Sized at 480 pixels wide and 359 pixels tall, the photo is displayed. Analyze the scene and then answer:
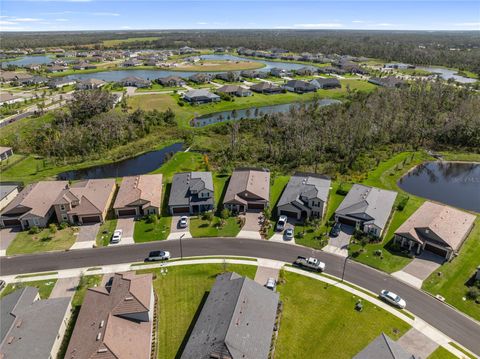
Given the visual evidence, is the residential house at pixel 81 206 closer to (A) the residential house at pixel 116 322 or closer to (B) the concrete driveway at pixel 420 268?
(A) the residential house at pixel 116 322

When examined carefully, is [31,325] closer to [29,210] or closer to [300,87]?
[29,210]

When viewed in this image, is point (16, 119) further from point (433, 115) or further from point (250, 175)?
point (433, 115)

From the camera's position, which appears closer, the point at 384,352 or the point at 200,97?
the point at 384,352

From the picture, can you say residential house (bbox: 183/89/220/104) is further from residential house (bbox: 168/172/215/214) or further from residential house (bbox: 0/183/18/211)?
residential house (bbox: 0/183/18/211)

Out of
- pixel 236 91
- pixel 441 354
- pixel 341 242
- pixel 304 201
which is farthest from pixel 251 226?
pixel 236 91

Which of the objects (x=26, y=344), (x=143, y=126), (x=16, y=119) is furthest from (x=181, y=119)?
(x=26, y=344)

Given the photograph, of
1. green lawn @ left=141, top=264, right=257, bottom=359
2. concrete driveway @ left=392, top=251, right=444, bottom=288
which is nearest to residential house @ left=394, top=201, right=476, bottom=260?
concrete driveway @ left=392, top=251, right=444, bottom=288

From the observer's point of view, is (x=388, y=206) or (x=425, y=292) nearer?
(x=425, y=292)
